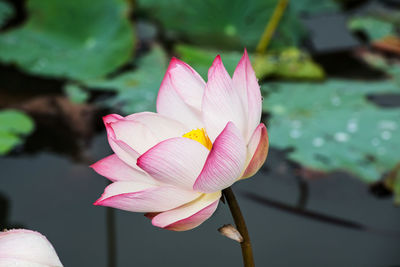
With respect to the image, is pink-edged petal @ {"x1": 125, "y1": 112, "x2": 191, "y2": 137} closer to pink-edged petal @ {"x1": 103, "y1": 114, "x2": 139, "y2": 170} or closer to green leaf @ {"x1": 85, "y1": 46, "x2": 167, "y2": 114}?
pink-edged petal @ {"x1": 103, "y1": 114, "x2": 139, "y2": 170}

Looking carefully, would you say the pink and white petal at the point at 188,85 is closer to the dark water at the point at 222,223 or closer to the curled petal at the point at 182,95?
the curled petal at the point at 182,95

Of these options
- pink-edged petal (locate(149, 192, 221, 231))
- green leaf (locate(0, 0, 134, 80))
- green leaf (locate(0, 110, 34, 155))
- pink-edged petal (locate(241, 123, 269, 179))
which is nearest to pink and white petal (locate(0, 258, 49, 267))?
pink-edged petal (locate(149, 192, 221, 231))

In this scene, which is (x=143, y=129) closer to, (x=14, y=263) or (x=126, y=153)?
(x=126, y=153)

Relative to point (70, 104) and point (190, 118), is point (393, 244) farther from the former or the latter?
point (70, 104)

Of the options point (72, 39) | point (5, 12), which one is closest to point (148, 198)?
point (72, 39)

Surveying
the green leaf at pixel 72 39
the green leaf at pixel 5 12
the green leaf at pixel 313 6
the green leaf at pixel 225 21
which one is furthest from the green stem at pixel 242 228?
the green leaf at pixel 313 6

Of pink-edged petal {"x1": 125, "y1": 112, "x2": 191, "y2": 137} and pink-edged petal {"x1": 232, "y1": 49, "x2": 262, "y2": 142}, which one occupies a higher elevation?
pink-edged petal {"x1": 232, "y1": 49, "x2": 262, "y2": 142}
